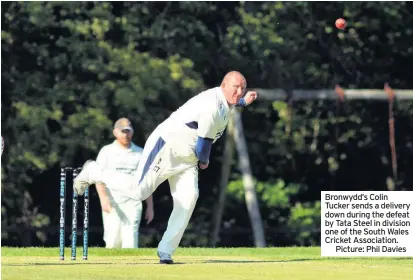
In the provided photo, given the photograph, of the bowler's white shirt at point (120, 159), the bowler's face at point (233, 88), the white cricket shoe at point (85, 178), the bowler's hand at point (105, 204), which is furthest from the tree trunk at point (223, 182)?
the bowler's face at point (233, 88)

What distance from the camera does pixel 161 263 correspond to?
44.3 ft

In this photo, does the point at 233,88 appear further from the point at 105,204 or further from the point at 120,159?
the point at 105,204

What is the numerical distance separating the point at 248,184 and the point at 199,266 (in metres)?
15.8

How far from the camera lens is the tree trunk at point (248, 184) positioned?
28.4 meters

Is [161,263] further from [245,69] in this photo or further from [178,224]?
[245,69]

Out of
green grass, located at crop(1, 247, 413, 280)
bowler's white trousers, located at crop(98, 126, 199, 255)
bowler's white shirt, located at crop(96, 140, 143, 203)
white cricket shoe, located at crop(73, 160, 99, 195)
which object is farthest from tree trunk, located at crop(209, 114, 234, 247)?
bowler's white trousers, located at crop(98, 126, 199, 255)

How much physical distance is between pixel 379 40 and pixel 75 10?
6418 mm

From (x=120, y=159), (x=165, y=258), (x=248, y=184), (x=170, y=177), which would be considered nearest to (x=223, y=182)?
(x=248, y=184)

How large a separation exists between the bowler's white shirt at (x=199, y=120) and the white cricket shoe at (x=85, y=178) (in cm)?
91

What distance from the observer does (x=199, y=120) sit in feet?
42.8

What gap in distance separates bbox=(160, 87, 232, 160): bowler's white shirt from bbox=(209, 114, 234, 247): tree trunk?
14.8m

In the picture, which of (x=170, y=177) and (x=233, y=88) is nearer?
(x=233, y=88)

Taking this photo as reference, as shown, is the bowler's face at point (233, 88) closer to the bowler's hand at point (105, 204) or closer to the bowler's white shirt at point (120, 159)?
the bowler's white shirt at point (120, 159)

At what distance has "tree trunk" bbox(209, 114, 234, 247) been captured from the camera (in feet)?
93.8
